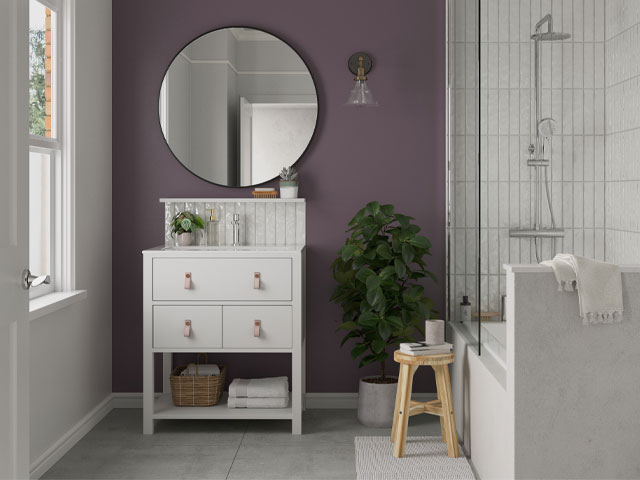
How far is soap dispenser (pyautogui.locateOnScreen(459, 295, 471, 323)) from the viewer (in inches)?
135

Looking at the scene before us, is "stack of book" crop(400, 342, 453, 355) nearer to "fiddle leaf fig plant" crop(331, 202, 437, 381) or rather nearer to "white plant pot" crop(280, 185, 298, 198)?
"fiddle leaf fig plant" crop(331, 202, 437, 381)

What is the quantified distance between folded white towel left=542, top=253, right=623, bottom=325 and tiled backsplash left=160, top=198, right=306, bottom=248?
6.53ft

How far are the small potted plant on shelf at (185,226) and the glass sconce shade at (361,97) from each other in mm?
1005

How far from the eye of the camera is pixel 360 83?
4035 mm

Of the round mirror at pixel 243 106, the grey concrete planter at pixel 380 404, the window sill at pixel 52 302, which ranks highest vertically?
the round mirror at pixel 243 106

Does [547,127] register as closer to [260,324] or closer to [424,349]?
[424,349]

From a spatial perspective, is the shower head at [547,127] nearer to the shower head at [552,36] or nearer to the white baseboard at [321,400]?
the shower head at [552,36]

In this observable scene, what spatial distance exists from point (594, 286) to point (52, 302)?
2.15m

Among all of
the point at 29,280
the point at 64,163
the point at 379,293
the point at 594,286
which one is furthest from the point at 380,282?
the point at 29,280

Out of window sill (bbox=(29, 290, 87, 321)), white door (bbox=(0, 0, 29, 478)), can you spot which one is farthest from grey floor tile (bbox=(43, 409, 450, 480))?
white door (bbox=(0, 0, 29, 478))

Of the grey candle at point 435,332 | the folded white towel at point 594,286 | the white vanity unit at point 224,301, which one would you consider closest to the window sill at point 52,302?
the white vanity unit at point 224,301

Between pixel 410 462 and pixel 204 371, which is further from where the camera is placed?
pixel 204 371

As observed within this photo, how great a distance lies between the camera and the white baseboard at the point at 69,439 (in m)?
3.14

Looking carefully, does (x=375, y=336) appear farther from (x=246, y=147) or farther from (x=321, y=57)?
(x=321, y=57)
